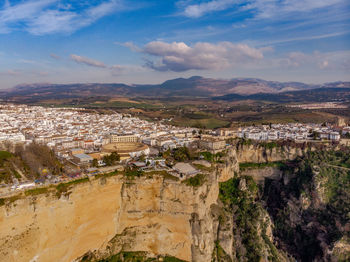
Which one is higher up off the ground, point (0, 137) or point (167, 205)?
point (0, 137)

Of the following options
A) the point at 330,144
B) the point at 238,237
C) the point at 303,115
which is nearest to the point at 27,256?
the point at 238,237

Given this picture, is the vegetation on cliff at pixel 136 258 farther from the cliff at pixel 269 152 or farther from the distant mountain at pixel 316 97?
the distant mountain at pixel 316 97

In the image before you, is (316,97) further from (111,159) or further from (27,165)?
(27,165)

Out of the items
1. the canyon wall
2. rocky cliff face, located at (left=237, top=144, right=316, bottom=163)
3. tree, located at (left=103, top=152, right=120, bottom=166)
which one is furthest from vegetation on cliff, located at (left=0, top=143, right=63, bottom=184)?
rocky cliff face, located at (left=237, top=144, right=316, bottom=163)

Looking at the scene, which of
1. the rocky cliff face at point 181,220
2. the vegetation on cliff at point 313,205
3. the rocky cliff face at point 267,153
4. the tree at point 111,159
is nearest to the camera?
the rocky cliff face at point 181,220

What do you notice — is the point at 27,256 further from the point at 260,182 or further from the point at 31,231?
the point at 260,182

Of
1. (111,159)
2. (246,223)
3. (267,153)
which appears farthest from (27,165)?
(267,153)

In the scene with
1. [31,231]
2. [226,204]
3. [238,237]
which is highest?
[31,231]

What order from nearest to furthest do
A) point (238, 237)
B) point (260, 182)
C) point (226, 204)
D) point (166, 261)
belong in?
1. point (166, 261)
2. point (238, 237)
3. point (226, 204)
4. point (260, 182)

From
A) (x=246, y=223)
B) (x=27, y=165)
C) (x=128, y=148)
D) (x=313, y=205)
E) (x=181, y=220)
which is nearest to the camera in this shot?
(x=181, y=220)

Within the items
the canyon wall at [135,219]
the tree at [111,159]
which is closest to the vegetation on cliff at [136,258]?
the canyon wall at [135,219]

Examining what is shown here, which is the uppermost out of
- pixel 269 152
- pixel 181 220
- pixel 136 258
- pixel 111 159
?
pixel 111 159
